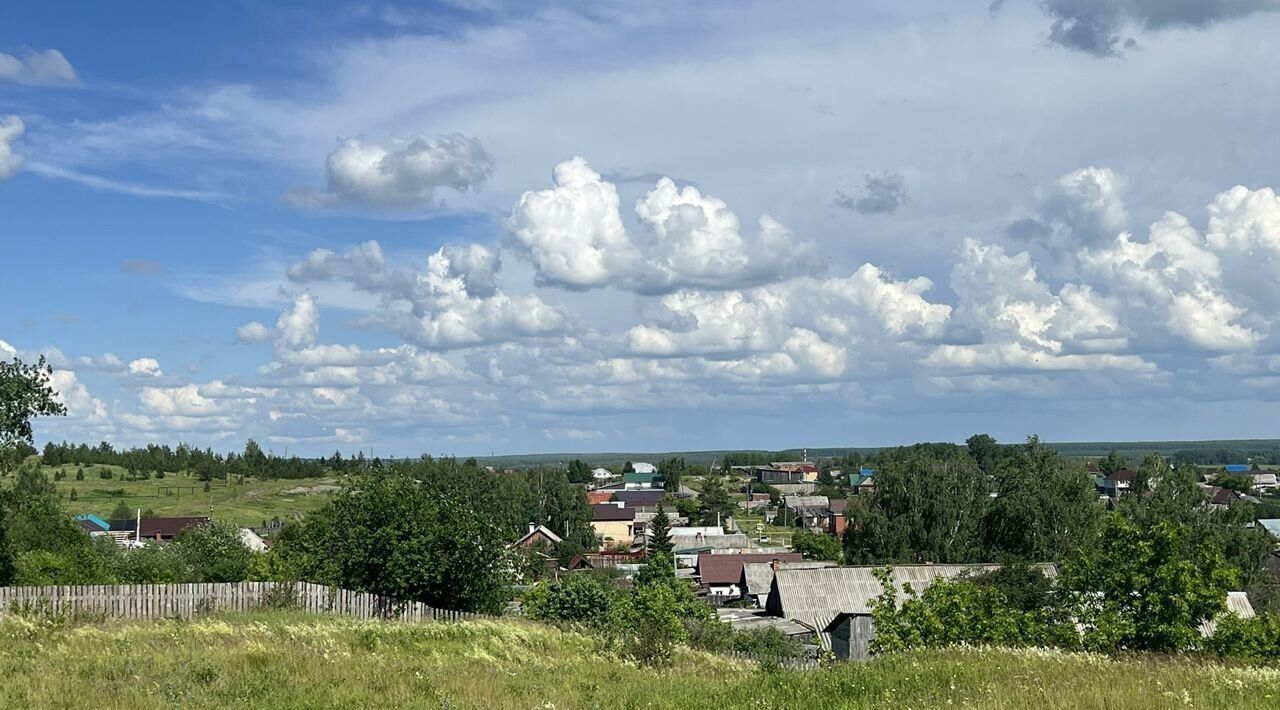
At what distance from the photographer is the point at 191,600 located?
2639 cm

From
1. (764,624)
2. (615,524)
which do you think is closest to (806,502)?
(615,524)

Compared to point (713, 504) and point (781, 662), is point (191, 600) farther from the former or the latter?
point (713, 504)

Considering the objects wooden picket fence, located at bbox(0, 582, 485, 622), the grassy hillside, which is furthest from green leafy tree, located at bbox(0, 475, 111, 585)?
the grassy hillside

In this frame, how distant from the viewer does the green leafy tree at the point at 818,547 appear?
10081 cm

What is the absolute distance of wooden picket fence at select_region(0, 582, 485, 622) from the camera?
24875 millimetres

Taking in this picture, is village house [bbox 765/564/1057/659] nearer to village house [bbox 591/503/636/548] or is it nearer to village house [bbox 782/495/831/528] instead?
village house [bbox 591/503/636/548]

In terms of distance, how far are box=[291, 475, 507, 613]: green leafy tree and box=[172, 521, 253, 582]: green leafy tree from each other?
19414 mm

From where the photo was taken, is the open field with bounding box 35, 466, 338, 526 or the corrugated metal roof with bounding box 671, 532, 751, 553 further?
the open field with bounding box 35, 466, 338, 526

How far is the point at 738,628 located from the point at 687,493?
142 metres

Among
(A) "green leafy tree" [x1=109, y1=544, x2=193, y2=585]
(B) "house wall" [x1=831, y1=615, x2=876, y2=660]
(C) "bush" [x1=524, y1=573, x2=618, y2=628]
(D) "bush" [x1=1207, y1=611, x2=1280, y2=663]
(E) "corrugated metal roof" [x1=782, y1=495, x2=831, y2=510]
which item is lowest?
(E) "corrugated metal roof" [x1=782, y1=495, x2=831, y2=510]

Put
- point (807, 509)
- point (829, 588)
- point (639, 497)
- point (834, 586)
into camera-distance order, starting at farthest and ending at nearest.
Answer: point (639, 497) → point (807, 509) → point (834, 586) → point (829, 588)

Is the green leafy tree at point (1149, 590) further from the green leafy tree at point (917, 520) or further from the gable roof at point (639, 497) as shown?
the gable roof at point (639, 497)

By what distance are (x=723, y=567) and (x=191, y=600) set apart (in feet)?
206

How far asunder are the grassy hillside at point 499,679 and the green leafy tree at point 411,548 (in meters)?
11.8
